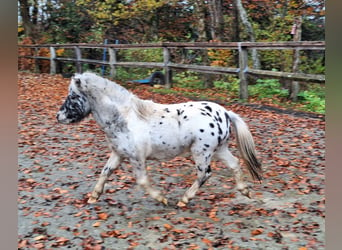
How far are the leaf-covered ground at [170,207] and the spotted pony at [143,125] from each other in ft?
1.41

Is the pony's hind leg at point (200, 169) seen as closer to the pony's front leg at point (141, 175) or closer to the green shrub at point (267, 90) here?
the pony's front leg at point (141, 175)

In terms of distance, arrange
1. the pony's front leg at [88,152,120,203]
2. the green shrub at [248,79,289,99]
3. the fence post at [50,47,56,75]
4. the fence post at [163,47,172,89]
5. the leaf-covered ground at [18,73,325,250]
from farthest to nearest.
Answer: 1. the fence post at [50,47,56,75]
2. the fence post at [163,47,172,89]
3. the green shrub at [248,79,289,99]
4. the pony's front leg at [88,152,120,203]
5. the leaf-covered ground at [18,73,325,250]

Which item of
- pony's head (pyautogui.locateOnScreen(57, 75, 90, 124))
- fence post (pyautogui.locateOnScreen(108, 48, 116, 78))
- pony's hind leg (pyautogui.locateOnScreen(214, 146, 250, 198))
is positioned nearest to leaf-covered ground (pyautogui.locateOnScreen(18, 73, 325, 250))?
pony's hind leg (pyautogui.locateOnScreen(214, 146, 250, 198))

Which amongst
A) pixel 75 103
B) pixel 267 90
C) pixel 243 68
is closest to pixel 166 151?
pixel 75 103

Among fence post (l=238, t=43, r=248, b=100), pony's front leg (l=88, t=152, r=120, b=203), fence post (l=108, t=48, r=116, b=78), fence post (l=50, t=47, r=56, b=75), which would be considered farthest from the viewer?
fence post (l=50, t=47, r=56, b=75)

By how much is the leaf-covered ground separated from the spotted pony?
1.41 ft

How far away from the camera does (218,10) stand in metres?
13.2

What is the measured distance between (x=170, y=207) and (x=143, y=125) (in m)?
1.01

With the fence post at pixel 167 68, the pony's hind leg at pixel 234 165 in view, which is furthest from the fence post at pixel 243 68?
the pony's hind leg at pixel 234 165

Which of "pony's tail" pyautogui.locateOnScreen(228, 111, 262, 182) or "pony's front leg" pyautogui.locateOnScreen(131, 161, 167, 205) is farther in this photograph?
"pony's tail" pyautogui.locateOnScreen(228, 111, 262, 182)

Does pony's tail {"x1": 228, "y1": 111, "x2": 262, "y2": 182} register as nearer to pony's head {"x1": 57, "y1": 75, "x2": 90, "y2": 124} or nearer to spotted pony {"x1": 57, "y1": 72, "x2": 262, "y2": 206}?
A: spotted pony {"x1": 57, "y1": 72, "x2": 262, "y2": 206}

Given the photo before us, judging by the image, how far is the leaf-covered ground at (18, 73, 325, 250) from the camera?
3.60 metres

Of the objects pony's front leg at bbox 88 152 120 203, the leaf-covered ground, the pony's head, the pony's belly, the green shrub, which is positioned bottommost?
the leaf-covered ground
